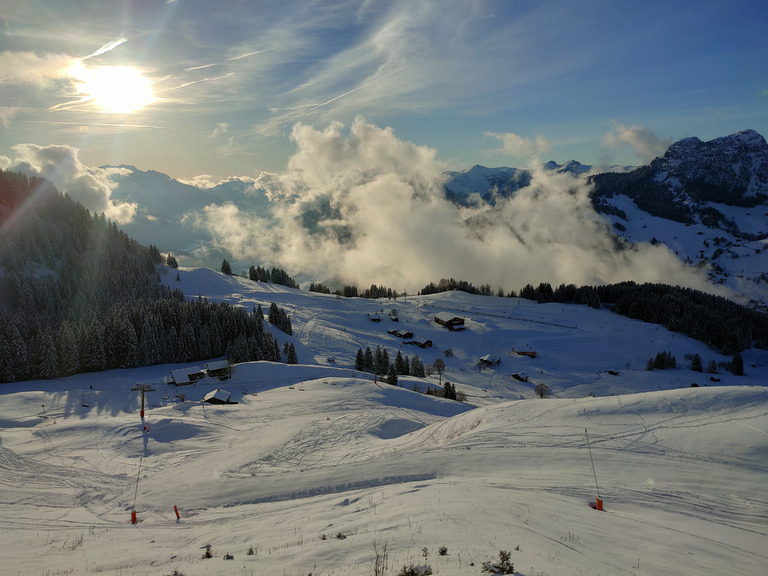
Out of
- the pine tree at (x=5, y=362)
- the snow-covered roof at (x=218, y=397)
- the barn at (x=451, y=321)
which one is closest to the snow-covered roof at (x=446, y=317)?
the barn at (x=451, y=321)

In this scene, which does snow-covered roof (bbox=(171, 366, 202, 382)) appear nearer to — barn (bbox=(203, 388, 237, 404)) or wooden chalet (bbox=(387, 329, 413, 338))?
barn (bbox=(203, 388, 237, 404))

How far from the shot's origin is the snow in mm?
13930

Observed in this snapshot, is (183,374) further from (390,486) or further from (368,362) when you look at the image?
(390,486)

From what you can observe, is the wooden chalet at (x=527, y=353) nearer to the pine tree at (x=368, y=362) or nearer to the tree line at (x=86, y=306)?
the pine tree at (x=368, y=362)

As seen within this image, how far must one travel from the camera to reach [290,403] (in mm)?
50594

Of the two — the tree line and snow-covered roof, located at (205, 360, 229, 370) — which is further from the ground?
the tree line

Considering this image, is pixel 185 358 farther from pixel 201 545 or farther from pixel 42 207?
pixel 42 207

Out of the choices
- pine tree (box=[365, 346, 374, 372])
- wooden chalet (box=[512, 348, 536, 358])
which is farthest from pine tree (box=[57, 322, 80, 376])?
wooden chalet (box=[512, 348, 536, 358])

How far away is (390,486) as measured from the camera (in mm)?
21609

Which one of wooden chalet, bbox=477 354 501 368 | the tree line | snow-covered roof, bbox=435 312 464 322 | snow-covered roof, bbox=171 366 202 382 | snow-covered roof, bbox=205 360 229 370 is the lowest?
wooden chalet, bbox=477 354 501 368

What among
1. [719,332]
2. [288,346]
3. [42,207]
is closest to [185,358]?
[288,346]

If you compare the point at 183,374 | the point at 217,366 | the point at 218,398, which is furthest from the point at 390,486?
the point at 183,374

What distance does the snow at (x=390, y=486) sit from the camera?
45.7ft

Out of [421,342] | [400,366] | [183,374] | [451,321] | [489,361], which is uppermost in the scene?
[451,321]
